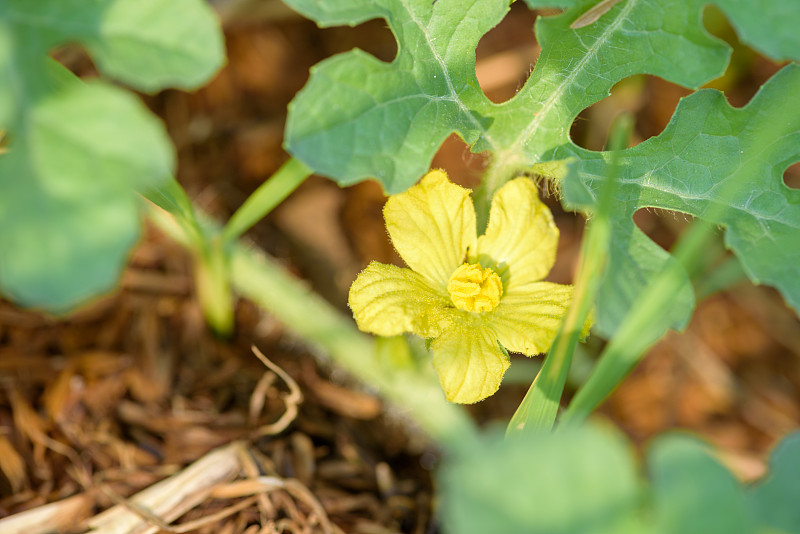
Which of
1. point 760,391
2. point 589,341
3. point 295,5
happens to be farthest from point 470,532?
point 760,391

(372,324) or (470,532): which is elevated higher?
(470,532)

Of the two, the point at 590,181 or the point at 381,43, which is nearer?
the point at 590,181

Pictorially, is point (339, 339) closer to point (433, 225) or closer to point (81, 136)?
point (433, 225)

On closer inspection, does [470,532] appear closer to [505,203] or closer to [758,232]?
[505,203]

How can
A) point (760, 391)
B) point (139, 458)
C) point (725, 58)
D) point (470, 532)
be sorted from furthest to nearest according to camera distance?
point (760, 391), point (139, 458), point (725, 58), point (470, 532)

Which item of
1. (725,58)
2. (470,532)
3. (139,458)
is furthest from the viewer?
(139,458)

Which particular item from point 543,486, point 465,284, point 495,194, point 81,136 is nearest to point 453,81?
point 495,194

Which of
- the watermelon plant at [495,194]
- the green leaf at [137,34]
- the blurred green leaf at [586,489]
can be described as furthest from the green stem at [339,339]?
the blurred green leaf at [586,489]
